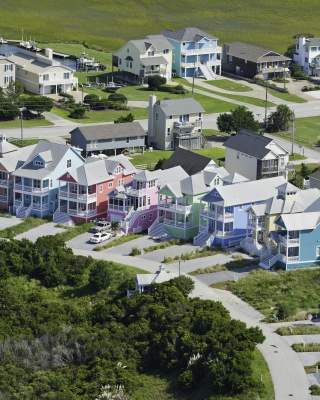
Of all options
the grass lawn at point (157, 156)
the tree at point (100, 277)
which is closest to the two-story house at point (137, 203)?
the tree at point (100, 277)

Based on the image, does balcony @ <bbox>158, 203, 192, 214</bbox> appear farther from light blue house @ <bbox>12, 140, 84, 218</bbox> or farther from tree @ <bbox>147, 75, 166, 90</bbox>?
tree @ <bbox>147, 75, 166, 90</bbox>

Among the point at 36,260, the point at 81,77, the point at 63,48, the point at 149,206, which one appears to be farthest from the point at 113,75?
the point at 36,260

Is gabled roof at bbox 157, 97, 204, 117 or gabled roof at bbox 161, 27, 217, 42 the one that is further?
gabled roof at bbox 161, 27, 217, 42

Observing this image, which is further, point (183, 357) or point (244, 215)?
point (244, 215)

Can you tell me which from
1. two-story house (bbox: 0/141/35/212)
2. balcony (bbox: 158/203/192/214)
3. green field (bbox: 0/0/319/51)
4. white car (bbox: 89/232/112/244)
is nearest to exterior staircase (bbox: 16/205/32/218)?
two-story house (bbox: 0/141/35/212)

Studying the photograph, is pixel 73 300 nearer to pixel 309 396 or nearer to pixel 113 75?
pixel 309 396

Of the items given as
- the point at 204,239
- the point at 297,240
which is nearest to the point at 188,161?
the point at 204,239
